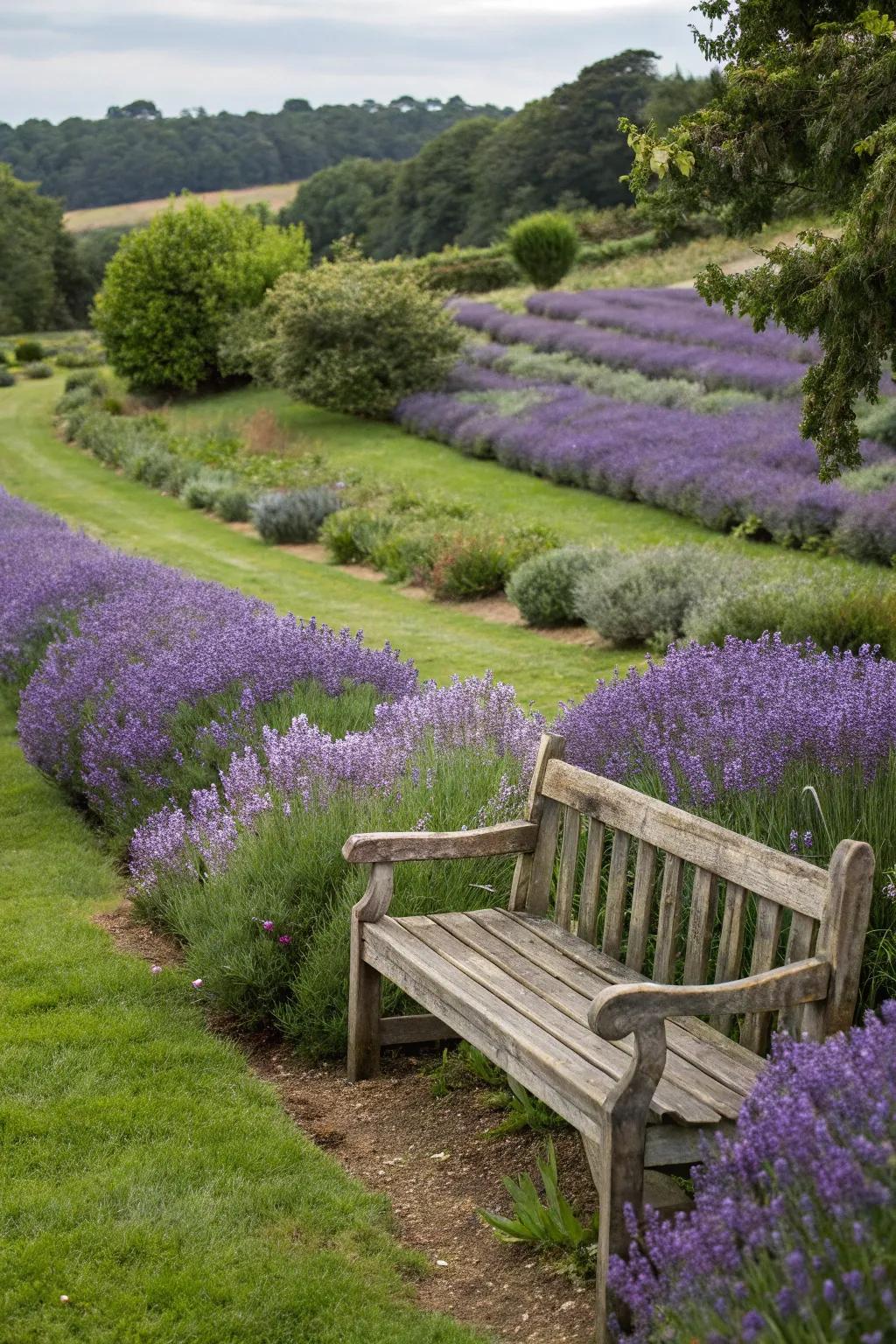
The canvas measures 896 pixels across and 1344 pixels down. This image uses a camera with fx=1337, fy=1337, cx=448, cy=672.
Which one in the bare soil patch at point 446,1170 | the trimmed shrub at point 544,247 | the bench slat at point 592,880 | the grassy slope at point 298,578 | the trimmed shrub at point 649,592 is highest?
the trimmed shrub at point 544,247

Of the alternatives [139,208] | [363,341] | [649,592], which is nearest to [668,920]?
[649,592]

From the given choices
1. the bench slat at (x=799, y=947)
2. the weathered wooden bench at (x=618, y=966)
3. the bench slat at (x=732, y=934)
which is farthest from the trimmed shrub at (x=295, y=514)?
the bench slat at (x=799, y=947)

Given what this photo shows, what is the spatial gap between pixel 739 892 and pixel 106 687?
443cm

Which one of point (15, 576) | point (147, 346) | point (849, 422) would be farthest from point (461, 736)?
point (147, 346)

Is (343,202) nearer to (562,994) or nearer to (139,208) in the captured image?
(139,208)

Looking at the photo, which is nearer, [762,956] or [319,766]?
[762,956]

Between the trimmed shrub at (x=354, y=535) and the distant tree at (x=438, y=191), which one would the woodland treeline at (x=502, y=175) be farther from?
the trimmed shrub at (x=354, y=535)

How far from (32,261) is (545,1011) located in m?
66.7

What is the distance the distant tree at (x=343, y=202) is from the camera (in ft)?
232

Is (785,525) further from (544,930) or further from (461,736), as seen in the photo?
(544,930)

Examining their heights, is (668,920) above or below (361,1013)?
above

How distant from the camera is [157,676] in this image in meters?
6.79

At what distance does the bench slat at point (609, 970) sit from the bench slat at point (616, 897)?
0.15ft

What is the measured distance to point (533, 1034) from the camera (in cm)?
339
